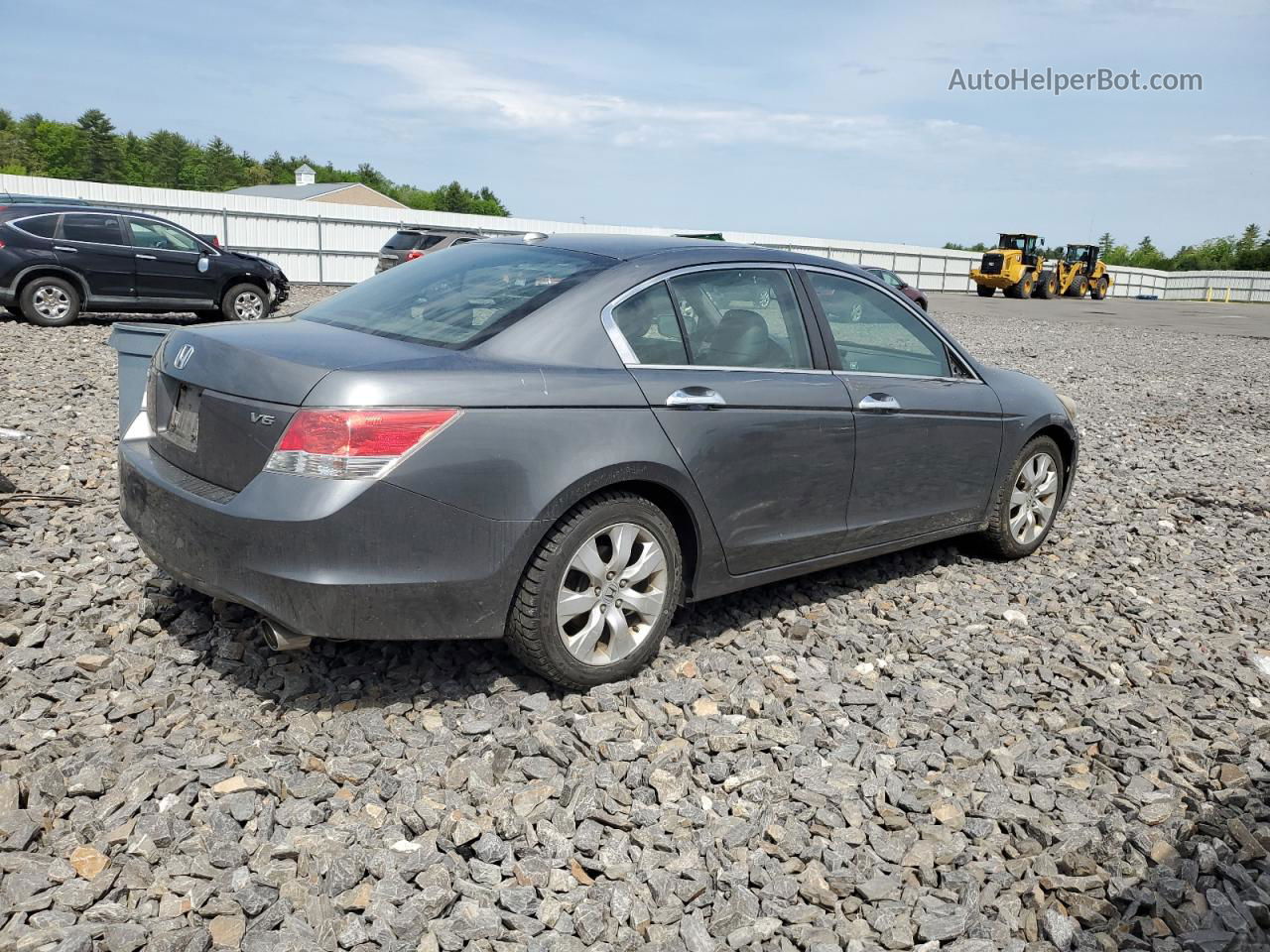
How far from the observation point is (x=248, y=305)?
53.3 ft

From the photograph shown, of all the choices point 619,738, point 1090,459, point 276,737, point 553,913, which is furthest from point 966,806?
point 1090,459

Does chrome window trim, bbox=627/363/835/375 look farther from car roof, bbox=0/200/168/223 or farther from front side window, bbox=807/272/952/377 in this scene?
car roof, bbox=0/200/168/223

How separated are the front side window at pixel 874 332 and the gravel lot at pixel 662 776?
1.11 meters

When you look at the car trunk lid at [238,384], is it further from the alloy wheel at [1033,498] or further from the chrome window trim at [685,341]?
the alloy wheel at [1033,498]

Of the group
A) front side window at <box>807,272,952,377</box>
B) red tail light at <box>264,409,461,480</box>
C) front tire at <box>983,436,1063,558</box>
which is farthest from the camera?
front tire at <box>983,436,1063,558</box>

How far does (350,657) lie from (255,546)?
89 centimetres

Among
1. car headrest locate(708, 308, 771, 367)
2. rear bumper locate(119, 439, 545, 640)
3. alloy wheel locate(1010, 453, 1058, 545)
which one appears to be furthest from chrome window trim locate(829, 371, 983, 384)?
rear bumper locate(119, 439, 545, 640)

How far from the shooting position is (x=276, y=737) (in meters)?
3.41

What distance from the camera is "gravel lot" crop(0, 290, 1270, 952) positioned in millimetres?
2707

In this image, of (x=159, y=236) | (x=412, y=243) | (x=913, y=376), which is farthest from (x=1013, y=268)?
(x=913, y=376)

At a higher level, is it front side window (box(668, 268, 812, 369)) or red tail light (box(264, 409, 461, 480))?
front side window (box(668, 268, 812, 369))

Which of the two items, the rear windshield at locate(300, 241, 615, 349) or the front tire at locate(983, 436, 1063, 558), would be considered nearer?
the rear windshield at locate(300, 241, 615, 349)

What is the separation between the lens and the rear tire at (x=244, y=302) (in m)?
15.9

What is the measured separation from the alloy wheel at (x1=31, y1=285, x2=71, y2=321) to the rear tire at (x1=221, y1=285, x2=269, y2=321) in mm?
2170
